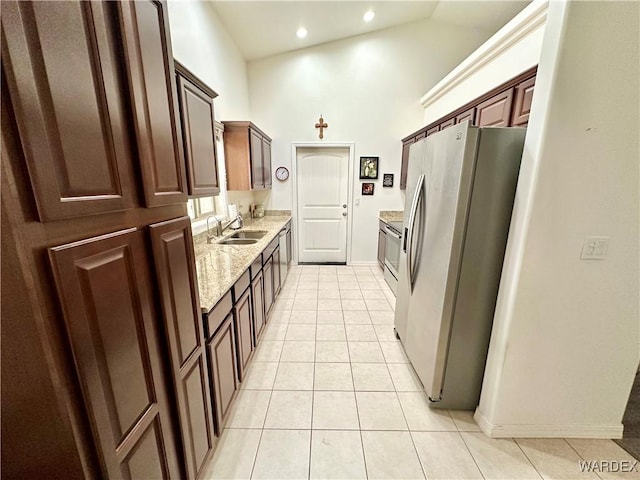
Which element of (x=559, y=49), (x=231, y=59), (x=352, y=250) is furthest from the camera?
(x=352, y=250)

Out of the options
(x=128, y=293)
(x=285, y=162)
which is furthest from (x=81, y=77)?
(x=285, y=162)

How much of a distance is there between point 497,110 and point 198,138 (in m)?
2.33

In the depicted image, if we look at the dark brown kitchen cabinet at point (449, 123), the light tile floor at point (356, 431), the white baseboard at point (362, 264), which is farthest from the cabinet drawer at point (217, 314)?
the white baseboard at point (362, 264)

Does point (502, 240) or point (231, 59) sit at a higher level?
point (231, 59)

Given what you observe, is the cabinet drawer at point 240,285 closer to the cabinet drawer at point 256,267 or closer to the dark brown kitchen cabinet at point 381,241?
the cabinet drawer at point 256,267

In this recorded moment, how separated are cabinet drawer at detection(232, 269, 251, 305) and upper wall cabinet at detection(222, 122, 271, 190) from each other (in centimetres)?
166

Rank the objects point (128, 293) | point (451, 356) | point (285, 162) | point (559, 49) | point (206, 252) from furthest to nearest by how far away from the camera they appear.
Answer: point (285, 162), point (206, 252), point (451, 356), point (559, 49), point (128, 293)

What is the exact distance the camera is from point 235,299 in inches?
65.7

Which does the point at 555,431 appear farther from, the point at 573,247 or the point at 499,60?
the point at 499,60

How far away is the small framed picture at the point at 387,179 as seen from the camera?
4309mm

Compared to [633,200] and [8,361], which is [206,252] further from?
[633,200]

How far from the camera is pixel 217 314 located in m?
1.38

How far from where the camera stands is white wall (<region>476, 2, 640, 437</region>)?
112 centimetres

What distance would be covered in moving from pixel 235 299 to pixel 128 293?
3.09 feet
